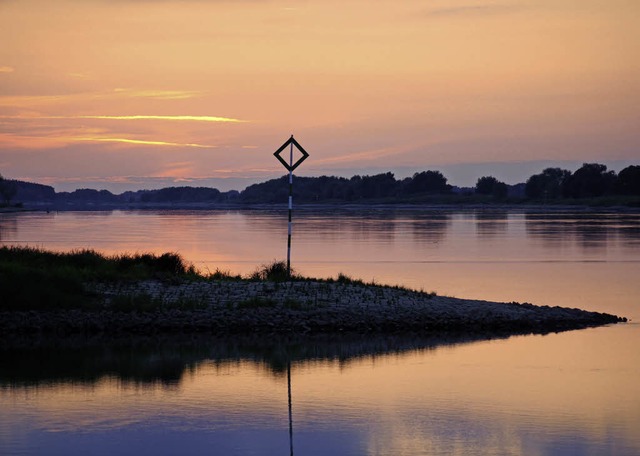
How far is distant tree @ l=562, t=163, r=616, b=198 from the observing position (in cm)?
16888

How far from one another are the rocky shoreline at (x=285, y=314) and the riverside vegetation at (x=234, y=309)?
0.07 ft

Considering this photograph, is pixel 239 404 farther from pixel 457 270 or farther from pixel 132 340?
pixel 457 270

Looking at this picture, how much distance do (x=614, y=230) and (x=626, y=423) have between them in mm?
59177

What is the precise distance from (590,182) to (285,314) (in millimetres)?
156578

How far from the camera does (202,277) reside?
82.7 ft

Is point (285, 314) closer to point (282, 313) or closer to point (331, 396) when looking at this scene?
point (282, 313)

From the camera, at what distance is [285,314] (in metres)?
20.4

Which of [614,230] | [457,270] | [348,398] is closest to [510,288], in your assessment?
[457,270]

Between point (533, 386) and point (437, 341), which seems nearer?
point (533, 386)

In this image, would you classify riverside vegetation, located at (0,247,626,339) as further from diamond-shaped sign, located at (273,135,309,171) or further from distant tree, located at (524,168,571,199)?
distant tree, located at (524,168,571,199)

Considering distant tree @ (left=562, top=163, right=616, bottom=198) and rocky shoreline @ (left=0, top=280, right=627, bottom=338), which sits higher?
distant tree @ (left=562, top=163, right=616, bottom=198)

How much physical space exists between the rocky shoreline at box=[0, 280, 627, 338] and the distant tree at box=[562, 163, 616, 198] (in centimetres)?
15184

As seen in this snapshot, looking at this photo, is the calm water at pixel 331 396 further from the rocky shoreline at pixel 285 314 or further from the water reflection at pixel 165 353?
the rocky shoreline at pixel 285 314

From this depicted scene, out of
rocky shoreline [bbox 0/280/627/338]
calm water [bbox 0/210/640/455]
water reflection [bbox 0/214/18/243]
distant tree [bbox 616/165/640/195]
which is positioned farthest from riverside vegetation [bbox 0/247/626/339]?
distant tree [bbox 616/165/640/195]
